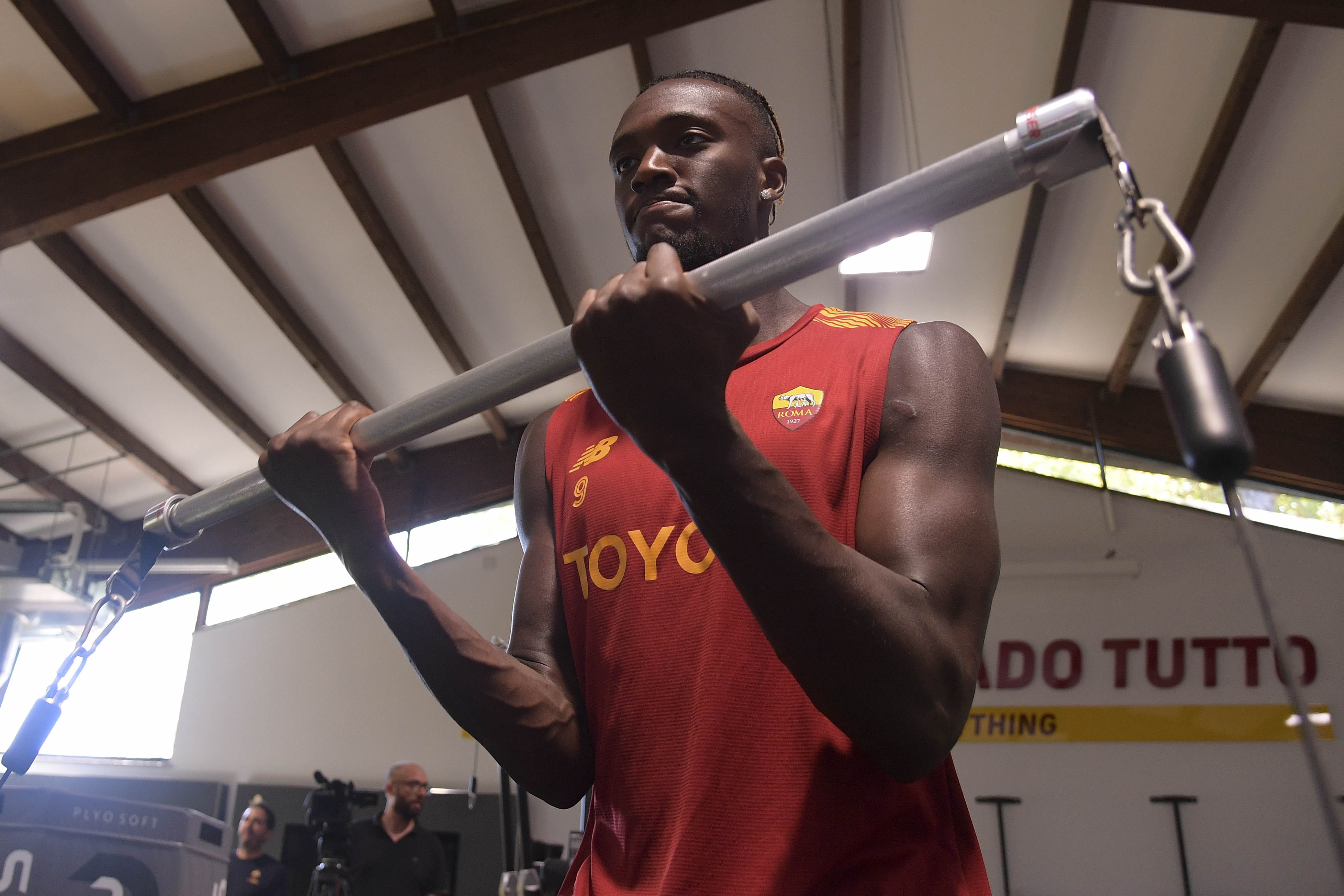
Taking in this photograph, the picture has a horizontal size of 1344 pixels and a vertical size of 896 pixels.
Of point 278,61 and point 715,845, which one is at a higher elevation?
point 278,61

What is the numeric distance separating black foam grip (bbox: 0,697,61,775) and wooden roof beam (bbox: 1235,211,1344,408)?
576 centimetres

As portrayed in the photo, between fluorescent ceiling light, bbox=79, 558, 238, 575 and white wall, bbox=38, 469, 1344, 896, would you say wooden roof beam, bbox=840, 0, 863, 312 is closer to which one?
white wall, bbox=38, 469, 1344, 896

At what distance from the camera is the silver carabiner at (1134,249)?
0.49m

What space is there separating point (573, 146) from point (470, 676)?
206 inches

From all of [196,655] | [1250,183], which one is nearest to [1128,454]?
[1250,183]

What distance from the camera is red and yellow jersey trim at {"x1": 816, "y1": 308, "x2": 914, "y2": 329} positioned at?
95cm

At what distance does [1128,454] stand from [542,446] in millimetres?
6943

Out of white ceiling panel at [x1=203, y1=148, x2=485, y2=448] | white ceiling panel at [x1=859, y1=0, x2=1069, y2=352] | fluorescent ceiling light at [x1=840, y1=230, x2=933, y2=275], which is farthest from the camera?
white ceiling panel at [x1=203, y1=148, x2=485, y2=448]

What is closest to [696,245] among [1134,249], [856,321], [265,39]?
[856,321]

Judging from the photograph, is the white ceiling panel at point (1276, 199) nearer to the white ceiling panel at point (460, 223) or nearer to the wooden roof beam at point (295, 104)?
the wooden roof beam at point (295, 104)

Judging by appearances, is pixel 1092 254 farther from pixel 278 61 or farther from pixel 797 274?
pixel 797 274

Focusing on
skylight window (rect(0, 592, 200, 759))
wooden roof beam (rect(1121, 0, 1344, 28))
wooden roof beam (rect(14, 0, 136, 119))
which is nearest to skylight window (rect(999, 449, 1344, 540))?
wooden roof beam (rect(1121, 0, 1344, 28))

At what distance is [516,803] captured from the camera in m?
6.89

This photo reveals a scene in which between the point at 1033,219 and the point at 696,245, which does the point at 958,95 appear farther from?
the point at 696,245
